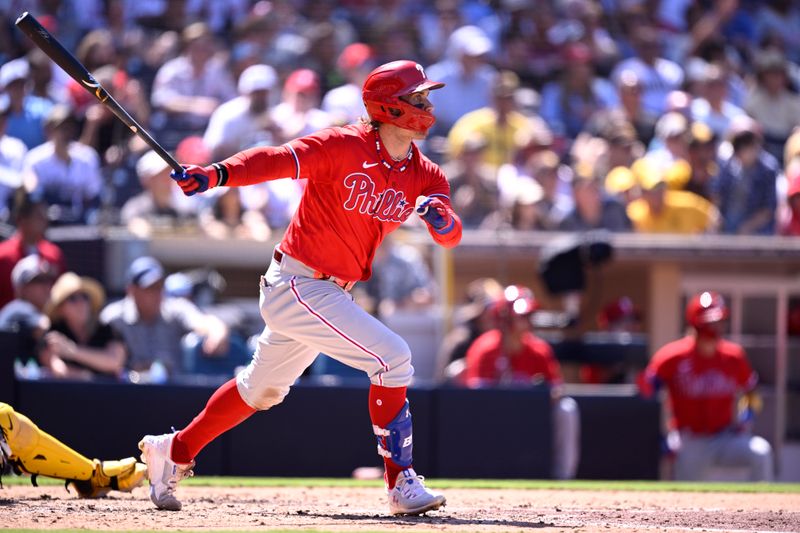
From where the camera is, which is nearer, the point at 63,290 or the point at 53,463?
the point at 53,463

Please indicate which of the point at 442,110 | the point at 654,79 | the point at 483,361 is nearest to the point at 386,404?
the point at 483,361

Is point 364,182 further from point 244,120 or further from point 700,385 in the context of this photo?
point 244,120

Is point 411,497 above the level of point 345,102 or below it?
below

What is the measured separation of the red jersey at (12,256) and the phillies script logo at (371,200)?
4.18 meters

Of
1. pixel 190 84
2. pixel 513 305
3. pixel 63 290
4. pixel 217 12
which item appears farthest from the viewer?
pixel 217 12

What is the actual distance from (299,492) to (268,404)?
1245mm

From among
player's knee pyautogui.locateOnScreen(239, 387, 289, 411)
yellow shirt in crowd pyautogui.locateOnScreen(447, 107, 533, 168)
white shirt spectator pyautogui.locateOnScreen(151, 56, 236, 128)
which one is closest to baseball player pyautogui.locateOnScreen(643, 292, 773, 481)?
yellow shirt in crowd pyautogui.locateOnScreen(447, 107, 533, 168)

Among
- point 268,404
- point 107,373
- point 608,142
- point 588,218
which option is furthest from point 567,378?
point 268,404

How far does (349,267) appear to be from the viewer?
5219 millimetres

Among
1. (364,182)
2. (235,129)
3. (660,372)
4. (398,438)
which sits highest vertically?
(235,129)

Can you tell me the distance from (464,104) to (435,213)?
708cm

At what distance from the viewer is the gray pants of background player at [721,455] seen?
8.51m

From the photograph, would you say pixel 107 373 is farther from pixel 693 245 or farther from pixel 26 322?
pixel 693 245

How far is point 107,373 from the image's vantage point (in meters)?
8.09
